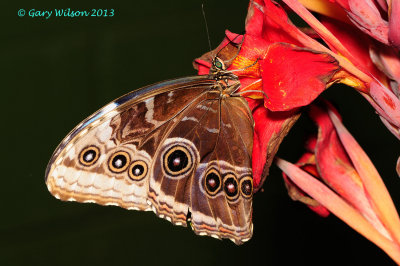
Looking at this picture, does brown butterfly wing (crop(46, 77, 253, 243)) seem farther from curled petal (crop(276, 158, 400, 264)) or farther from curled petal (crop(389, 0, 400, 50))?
curled petal (crop(389, 0, 400, 50))

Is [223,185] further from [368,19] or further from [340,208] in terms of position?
[368,19]

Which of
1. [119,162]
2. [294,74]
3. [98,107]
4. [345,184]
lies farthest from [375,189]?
[98,107]

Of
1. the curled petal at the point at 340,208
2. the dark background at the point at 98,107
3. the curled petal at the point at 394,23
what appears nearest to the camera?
the curled petal at the point at 394,23

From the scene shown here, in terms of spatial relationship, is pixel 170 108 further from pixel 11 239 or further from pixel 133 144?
pixel 11 239

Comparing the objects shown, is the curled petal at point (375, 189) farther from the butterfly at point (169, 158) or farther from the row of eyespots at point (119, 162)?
the row of eyespots at point (119, 162)

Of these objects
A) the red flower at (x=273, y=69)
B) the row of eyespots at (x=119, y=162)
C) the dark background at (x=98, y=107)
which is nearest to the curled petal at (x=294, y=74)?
the red flower at (x=273, y=69)
